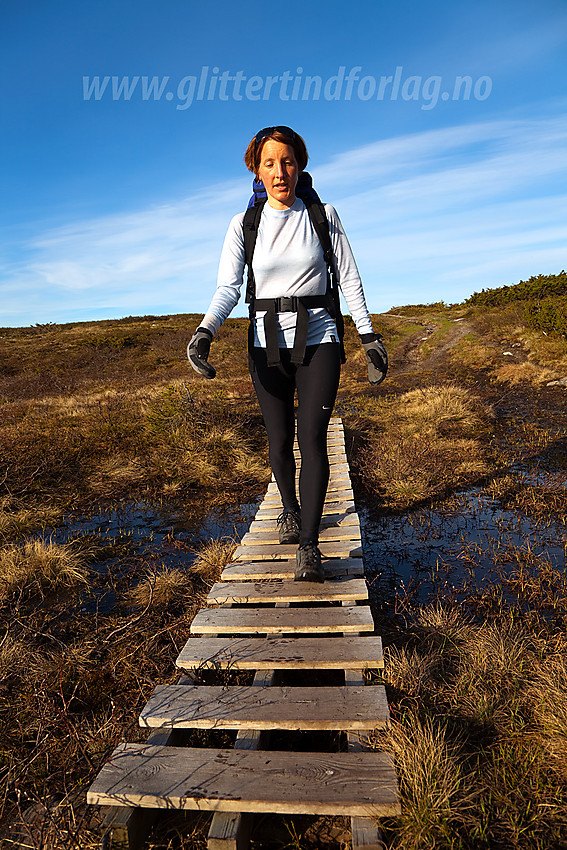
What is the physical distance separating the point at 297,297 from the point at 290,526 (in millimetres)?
1753

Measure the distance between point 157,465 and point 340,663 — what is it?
17.9 feet

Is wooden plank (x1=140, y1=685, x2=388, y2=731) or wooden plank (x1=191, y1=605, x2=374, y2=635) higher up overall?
wooden plank (x1=191, y1=605, x2=374, y2=635)

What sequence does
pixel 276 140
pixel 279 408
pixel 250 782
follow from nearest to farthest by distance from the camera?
1. pixel 250 782
2. pixel 276 140
3. pixel 279 408

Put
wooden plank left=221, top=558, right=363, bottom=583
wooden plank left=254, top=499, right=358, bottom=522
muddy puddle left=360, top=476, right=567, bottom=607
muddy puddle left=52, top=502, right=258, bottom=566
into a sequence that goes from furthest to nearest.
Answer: muddy puddle left=52, top=502, right=258, bottom=566 → wooden plank left=254, top=499, right=358, bottom=522 → muddy puddle left=360, top=476, right=567, bottom=607 → wooden plank left=221, top=558, right=363, bottom=583

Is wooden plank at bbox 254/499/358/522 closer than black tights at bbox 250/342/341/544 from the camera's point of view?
No

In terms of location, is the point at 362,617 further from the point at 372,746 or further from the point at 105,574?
the point at 105,574

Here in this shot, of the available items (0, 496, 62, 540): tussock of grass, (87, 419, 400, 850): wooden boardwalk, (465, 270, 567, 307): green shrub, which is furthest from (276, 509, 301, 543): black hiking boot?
(465, 270, 567, 307): green shrub

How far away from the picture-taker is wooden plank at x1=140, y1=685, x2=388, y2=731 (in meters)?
1.99

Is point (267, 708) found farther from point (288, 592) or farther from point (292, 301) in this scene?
Result: point (292, 301)

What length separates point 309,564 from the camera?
10.0ft

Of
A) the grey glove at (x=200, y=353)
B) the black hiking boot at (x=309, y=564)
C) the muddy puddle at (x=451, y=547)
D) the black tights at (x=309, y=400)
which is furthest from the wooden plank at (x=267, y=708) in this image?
the grey glove at (x=200, y=353)

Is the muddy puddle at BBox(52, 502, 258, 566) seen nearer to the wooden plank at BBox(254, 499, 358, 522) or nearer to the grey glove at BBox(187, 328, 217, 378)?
the wooden plank at BBox(254, 499, 358, 522)

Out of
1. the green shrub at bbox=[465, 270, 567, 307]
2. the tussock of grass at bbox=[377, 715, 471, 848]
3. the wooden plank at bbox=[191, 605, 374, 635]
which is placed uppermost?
the green shrub at bbox=[465, 270, 567, 307]

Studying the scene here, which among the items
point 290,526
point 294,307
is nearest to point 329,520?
point 290,526
